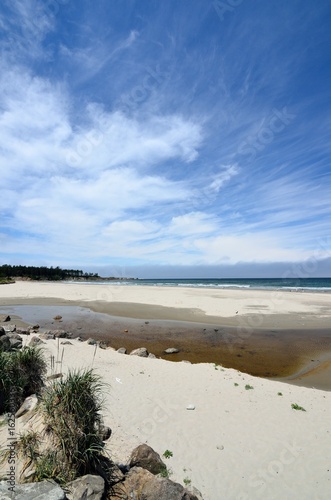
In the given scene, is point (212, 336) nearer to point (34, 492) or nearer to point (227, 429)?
point (227, 429)

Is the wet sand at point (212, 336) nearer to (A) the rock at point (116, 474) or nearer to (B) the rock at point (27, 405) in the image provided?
(B) the rock at point (27, 405)

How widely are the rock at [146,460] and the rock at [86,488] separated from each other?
137cm

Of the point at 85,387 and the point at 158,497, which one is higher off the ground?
the point at 85,387

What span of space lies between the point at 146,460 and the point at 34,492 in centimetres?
233

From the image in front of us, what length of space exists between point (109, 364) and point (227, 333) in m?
10.8

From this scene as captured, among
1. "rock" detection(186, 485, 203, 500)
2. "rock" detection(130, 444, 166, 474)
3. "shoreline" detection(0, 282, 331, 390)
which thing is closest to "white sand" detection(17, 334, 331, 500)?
"rock" detection(186, 485, 203, 500)

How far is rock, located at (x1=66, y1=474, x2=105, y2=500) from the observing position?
3.78 m

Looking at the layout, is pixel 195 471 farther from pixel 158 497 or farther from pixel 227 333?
pixel 227 333

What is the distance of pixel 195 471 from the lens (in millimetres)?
5660

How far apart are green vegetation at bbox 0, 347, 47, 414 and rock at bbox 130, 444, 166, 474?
119 inches

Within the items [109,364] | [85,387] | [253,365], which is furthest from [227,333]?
[85,387]

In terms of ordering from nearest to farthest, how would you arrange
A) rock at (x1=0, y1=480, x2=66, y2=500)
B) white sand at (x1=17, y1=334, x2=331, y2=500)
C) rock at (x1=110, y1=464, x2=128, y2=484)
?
rock at (x1=0, y1=480, x2=66, y2=500) < rock at (x1=110, y1=464, x2=128, y2=484) < white sand at (x1=17, y1=334, x2=331, y2=500)

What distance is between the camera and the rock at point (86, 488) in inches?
149

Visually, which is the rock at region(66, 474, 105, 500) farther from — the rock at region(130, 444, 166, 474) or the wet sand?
the wet sand
